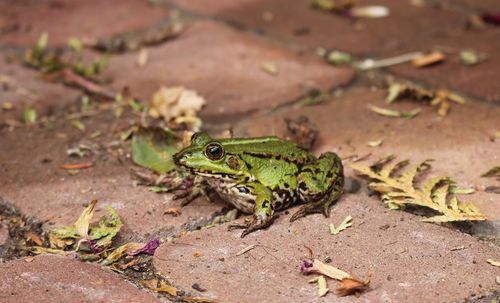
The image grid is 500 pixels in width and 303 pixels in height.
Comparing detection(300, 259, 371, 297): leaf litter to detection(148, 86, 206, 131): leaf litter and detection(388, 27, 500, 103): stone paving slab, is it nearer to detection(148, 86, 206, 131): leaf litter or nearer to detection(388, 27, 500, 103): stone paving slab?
detection(148, 86, 206, 131): leaf litter

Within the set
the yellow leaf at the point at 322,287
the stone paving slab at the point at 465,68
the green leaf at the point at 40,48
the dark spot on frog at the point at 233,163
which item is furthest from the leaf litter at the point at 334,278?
the green leaf at the point at 40,48

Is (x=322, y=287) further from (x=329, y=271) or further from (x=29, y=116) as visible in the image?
(x=29, y=116)

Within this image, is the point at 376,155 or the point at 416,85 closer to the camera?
Result: the point at 376,155

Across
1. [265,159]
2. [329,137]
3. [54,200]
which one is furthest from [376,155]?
[54,200]

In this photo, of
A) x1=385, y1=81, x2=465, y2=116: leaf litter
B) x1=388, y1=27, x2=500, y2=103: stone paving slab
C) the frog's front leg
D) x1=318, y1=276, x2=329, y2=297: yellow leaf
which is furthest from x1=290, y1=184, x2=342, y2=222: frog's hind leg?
x1=388, y1=27, x2=500, y2=103: stone paving slab

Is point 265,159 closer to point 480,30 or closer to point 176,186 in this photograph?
point 176,186

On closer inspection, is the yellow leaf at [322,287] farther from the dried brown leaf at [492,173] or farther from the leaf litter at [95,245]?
the dried brown leaf at [492,173]

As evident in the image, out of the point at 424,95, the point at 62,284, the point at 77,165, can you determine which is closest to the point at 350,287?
the point at 62,284
